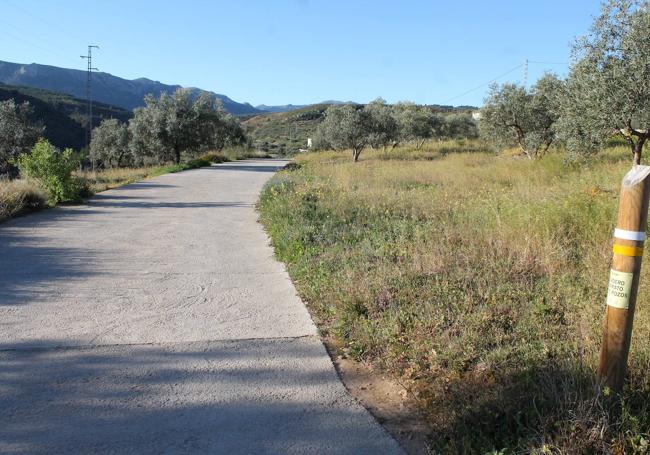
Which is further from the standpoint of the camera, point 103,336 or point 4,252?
point 4,252

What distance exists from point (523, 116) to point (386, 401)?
22459 mm

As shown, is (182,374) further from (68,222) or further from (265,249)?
(68,222)

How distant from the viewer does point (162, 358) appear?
4.07 meters

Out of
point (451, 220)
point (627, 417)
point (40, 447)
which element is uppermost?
point (451, 220)

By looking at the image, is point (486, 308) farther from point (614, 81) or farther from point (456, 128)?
point (456, 128)

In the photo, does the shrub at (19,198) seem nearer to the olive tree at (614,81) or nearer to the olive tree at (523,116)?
the olive tree at (614,81)

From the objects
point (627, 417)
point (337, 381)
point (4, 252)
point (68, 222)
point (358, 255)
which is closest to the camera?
point (627, 417)

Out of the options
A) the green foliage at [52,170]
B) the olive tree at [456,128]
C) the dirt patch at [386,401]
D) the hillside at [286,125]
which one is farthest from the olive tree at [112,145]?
the hillside at [286,125]

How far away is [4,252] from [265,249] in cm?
364

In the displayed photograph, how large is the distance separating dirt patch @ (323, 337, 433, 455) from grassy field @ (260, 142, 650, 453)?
0.08 metres

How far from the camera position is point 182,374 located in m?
3.80

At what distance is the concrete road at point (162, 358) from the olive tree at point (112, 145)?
44.4 m

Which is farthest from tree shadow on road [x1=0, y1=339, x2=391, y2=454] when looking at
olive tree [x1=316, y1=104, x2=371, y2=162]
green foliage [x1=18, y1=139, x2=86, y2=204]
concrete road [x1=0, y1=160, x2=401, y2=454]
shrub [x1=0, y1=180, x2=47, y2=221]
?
olive tree [x1=316, y1=104, x2=371, y2=162]

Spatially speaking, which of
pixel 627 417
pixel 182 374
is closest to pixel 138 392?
pixel 182 374
